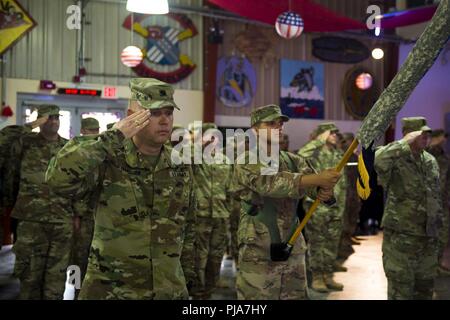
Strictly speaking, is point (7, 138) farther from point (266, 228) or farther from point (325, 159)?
point (325, 159)

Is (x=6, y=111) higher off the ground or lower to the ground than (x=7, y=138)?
higher

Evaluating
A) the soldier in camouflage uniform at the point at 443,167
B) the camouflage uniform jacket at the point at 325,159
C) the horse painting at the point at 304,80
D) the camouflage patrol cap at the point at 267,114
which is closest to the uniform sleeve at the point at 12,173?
the camouflage patrol cap at the point at 267,114

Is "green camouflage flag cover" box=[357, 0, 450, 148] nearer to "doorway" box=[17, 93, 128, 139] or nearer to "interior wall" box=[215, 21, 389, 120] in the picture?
"doorway" box=[17, 93, 128, 139]

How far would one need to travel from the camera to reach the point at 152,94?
2.50m

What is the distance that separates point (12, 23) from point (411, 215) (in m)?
7.44

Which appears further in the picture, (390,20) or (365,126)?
(390,20)

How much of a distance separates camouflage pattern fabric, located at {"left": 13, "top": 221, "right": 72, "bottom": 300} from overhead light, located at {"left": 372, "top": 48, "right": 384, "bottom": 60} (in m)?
8.17

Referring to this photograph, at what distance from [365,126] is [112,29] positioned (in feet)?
26.3

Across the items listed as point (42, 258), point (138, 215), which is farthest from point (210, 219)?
point (138, 215)

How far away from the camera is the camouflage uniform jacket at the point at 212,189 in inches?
204

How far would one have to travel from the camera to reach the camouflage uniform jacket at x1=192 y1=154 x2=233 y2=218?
518cm

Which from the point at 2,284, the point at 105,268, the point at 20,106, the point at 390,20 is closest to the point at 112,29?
the point at 20,106
